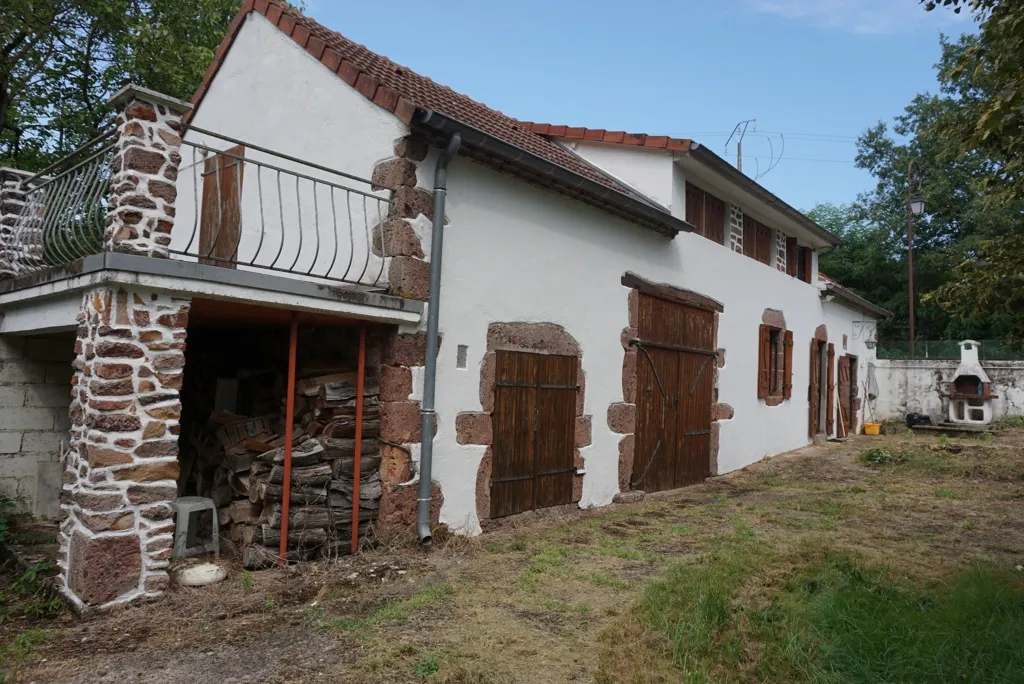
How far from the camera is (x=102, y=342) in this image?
4316 mm

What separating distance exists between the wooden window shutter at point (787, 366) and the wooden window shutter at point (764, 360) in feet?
2.49

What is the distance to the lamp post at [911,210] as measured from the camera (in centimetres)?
2294

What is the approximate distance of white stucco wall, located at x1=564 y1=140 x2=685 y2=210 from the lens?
29.9ft

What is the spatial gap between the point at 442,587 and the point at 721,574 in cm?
195

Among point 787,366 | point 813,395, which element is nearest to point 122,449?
point 787,366

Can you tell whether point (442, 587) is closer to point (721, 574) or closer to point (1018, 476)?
point (721, 574)

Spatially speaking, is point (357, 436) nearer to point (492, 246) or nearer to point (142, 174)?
point (492, 246)

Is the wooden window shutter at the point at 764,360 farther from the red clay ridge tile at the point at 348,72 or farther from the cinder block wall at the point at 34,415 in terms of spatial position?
the cinder block wall at the point at 34,415

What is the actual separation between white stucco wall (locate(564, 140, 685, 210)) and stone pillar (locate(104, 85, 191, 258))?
6.08 meters

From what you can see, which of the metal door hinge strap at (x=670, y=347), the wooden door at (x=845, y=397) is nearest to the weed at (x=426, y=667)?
the metal door hinge strap at (x=670, y=347)

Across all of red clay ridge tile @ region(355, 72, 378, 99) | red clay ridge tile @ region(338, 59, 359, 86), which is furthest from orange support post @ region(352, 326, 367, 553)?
red clay ridge tile @ region(338, 59, 359, 86)

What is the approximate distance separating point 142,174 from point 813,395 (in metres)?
12.9

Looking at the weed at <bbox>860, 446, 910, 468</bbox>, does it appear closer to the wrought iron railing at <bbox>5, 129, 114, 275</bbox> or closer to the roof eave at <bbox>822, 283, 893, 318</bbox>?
the roof eave at <bbox>822, 283, 893, 318</bbox>

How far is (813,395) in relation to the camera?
1416cm
